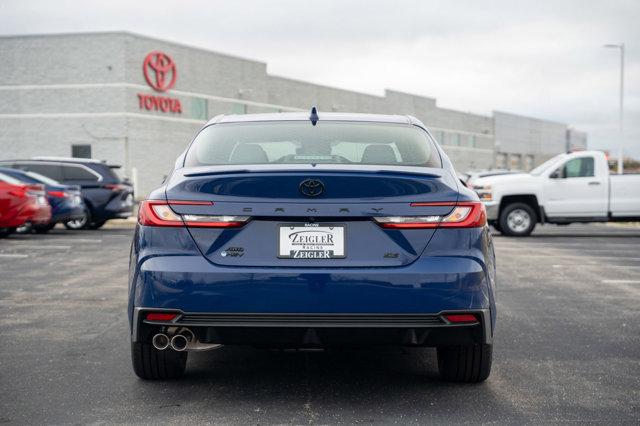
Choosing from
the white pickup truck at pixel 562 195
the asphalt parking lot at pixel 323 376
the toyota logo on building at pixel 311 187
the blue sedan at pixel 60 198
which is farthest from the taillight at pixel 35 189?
the toyota logo on building at pixel 311 187

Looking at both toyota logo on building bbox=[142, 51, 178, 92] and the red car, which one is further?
toyota logo on building bbox=[142, 51, 178, 92]

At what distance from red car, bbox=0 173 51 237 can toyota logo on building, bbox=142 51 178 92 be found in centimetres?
2683

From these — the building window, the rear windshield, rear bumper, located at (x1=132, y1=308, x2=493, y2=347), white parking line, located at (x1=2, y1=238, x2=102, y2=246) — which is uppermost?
the building window

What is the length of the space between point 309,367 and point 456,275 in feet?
5.30

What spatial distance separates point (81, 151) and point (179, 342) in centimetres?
4050

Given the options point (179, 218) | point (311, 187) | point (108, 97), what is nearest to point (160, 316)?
point (179, 218)

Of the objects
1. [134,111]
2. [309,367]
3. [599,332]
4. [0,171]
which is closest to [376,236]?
[309,367]

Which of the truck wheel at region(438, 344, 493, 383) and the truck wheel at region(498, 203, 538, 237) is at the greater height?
the truck wheel at region(498, 203, 538, 237)

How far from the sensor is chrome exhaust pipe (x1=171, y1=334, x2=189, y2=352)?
4781 mm

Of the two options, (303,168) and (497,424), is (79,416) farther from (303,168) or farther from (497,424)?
(497,424)

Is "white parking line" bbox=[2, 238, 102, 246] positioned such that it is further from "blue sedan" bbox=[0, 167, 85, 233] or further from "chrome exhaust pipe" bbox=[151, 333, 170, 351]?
"chrome exhaust pipe" bbox=[151, 333, 170, 351]

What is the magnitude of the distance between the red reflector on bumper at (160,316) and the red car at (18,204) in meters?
14.2

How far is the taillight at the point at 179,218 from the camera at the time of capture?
4551mm

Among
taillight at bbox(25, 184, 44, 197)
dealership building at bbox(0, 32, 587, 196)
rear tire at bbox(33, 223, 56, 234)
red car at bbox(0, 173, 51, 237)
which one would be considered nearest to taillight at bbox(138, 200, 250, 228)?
red car at bbox(0, 173, 51, 237)
